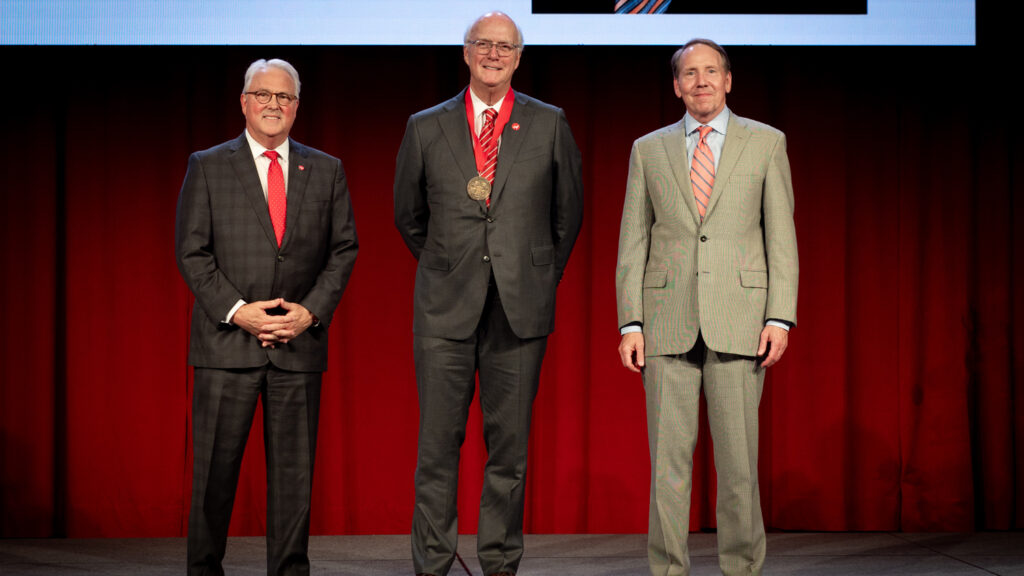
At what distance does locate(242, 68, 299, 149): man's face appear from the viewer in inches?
105

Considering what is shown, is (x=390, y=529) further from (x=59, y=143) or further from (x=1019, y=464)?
(x=1019, y=464)

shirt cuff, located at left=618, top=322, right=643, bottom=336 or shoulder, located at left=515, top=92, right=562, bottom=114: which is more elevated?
shoulder, located at left=515, top=92, right=562, bottom=114

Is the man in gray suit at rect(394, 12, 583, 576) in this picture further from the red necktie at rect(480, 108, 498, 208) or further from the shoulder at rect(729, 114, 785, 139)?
the shoulder at rect(729, 114, 785, 139)

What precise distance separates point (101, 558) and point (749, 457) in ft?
8.12

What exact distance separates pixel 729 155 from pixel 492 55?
71cm

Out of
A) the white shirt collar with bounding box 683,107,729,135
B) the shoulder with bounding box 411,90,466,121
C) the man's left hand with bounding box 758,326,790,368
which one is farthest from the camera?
the shoulder with bounding box 411,90,466,121

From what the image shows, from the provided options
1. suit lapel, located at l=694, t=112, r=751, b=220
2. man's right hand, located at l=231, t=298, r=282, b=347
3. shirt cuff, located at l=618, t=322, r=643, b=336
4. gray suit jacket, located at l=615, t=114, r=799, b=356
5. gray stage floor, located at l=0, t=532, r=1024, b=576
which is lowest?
gray stage floor, located at l=0, t=532, r=1024, b=576

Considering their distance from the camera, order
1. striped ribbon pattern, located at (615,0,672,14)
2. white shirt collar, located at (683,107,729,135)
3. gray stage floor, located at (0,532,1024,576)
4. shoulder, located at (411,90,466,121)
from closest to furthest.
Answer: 1. white shirt collar, located at (683,107,729,135)
2. shoulder, located at (411,90,466,121)
3. gray stage floor, located at (0,532,1024,576)
4. striped ribbon pattern, located at (615,0,672,14)

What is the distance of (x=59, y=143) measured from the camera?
13.6 feet

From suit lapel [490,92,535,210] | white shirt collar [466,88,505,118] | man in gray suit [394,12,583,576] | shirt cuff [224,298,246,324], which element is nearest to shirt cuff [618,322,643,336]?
man in gray suit [394,12,583,576]

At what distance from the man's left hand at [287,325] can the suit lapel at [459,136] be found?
1.89 ft

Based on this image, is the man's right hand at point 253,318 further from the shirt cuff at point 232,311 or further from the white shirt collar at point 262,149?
the white shirt collar at point 262,149

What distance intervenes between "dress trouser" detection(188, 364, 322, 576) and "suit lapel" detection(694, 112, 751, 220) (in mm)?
1206

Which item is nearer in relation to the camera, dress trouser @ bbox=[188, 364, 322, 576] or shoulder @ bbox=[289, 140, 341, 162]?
dress trouser @ bbox=[188, 364, 322, 576]
